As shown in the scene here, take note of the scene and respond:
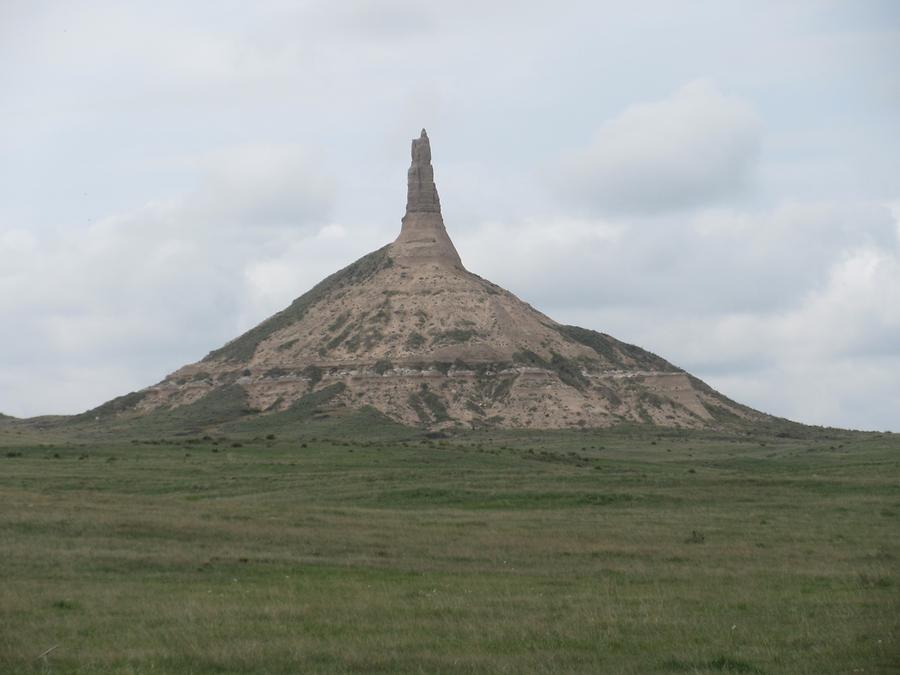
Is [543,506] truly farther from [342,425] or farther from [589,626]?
[342,425]

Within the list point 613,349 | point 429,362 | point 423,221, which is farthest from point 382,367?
point 613,349

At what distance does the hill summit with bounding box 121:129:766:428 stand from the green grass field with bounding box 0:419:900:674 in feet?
238

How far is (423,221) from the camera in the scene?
6324 inches

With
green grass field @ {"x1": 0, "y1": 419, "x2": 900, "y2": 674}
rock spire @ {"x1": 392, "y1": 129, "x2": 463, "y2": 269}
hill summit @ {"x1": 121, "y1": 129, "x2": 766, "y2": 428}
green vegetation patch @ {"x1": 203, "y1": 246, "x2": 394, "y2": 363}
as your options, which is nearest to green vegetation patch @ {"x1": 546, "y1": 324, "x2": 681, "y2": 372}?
hill summit @ {"x1": 121, "y1": 129, "x2": 766, "y2": 428}

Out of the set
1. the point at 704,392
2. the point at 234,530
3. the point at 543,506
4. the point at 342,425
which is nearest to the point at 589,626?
the point at 234,530

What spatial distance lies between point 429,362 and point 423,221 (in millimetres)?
Answer: 26548

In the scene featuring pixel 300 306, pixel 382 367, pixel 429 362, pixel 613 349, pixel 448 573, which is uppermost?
pixel 300 306

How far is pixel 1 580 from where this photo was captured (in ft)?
82.5

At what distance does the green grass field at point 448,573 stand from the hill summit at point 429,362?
72.5 m

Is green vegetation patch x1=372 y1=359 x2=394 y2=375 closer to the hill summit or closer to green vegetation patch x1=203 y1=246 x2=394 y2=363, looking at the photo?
the hill summit

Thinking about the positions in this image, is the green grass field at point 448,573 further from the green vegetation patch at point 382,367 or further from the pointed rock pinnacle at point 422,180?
the pointed rock pinnacle at point 422,180

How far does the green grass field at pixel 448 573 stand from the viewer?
59.8ft

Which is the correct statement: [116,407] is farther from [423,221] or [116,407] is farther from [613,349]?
[613,349]

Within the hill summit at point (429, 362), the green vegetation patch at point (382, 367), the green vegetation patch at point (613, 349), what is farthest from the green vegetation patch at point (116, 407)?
the green vegetation patch at point (613, 349)
